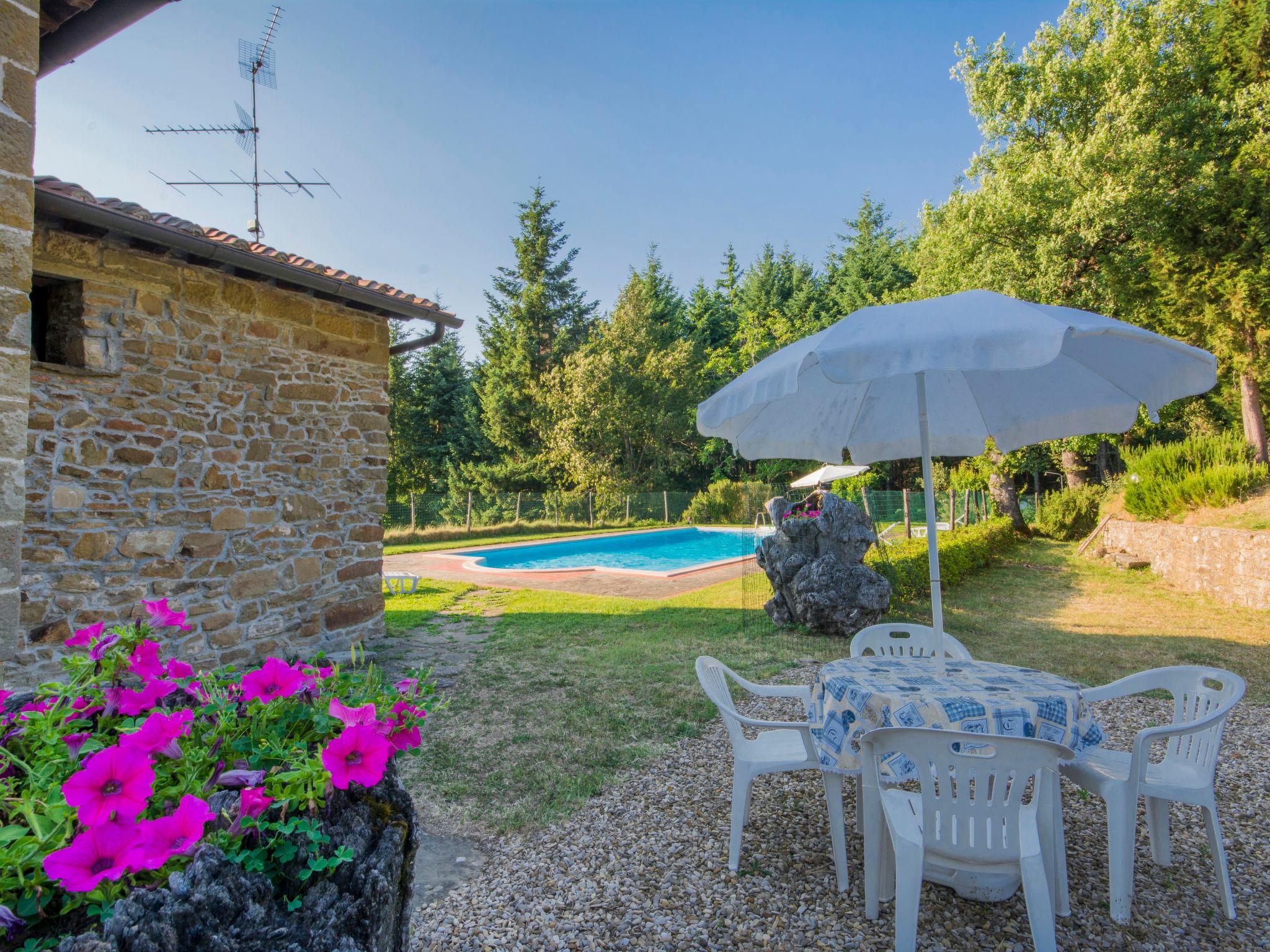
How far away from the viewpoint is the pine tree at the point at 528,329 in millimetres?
27656

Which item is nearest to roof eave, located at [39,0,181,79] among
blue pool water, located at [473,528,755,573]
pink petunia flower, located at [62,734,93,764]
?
pink petunia flower, located at [62,734,93,764]

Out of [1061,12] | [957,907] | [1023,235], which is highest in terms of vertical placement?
[1061,12]

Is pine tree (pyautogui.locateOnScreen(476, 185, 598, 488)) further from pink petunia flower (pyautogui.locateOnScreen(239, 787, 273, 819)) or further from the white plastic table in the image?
pink petunia flower (pyautogui.locateOnScreen(239, 787, 273, 819))

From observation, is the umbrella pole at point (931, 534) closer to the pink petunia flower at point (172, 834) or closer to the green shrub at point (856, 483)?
the pink petunia flower at point (172, 834)

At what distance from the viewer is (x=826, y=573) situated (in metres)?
7.25

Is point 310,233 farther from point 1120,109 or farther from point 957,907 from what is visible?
point 1120,109

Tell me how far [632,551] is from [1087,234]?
1335 cm

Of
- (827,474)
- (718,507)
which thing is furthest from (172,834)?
(718,507)

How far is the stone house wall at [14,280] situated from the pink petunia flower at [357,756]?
1.25m

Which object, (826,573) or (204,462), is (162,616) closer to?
(204,462)

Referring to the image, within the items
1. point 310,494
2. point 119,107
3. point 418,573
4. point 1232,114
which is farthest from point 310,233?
point 1232,114

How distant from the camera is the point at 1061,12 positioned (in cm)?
1552

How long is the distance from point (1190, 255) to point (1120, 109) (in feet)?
12.2

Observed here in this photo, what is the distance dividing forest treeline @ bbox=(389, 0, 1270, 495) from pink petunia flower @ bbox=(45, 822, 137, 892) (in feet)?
54.2
